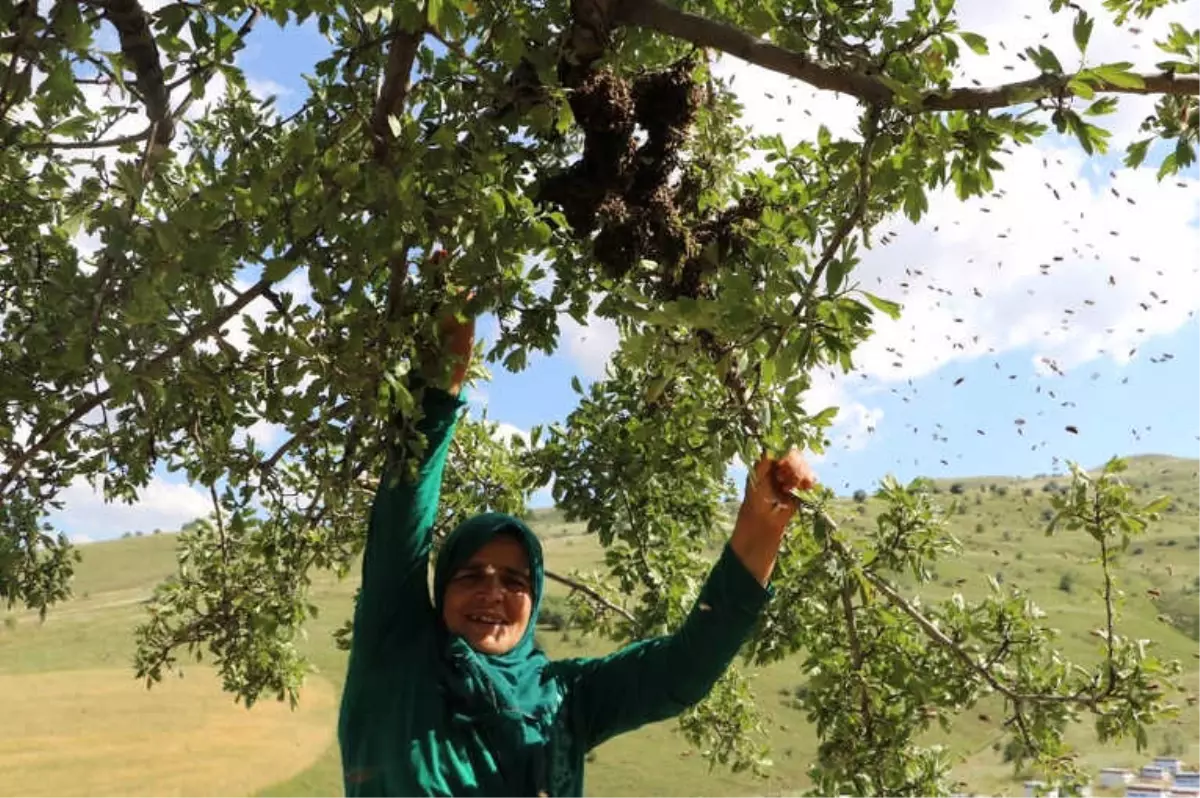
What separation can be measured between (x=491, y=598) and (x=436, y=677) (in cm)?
34

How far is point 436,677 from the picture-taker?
3.12 metres

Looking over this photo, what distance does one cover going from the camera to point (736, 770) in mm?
6074

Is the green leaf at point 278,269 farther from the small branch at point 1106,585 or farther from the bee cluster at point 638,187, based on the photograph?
the small branch at point 1106,585

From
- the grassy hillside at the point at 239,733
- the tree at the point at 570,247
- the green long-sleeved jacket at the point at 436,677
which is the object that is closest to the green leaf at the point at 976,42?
the tree at the point at 570,247

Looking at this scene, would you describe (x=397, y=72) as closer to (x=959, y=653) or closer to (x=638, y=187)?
(x=638, y=187)

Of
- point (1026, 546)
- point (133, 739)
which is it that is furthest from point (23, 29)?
point (1026, 546)

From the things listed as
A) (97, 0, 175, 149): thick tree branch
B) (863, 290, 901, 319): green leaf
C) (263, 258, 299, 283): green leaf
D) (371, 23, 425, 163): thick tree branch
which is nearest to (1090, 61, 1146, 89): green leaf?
(863, 290, 901, 319): green leaf

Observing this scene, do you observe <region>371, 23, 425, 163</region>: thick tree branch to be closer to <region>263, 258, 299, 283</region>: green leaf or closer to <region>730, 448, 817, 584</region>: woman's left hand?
<region>263, 258, 299, 283</region>: green leaf

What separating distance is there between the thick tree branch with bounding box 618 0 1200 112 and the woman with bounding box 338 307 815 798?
1.12 metres

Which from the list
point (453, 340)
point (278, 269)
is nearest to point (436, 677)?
point (453, 340)

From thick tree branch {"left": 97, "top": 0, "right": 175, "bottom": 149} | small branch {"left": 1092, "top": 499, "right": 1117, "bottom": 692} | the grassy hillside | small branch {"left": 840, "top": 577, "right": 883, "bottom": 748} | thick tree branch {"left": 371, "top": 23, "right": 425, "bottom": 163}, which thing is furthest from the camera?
the grassy hillside

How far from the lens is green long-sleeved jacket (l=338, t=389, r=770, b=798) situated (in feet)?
9.75

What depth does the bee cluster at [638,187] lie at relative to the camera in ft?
10.3

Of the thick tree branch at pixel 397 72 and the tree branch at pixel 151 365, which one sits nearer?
the tree branch at pixel 151 365
